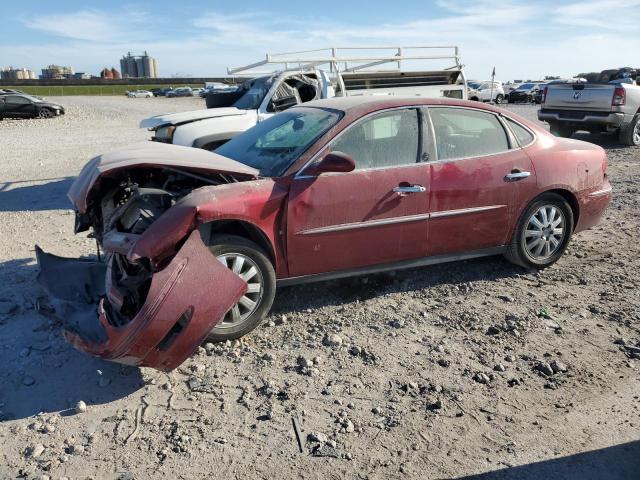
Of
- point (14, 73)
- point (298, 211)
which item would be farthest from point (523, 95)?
point (14, 73)

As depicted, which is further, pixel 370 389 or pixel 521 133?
pixel 521 133

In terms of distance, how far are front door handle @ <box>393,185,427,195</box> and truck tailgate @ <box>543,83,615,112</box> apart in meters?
10.5

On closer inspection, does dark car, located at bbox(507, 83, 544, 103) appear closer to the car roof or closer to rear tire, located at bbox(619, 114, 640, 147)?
rear tire, located at bbox(619, 114, 640, 147)

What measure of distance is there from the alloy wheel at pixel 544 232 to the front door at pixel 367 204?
3.88 feet

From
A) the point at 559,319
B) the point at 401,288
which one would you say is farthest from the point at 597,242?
the point at 401,288

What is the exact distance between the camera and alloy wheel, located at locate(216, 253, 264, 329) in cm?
403

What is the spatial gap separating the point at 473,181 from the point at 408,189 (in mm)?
664

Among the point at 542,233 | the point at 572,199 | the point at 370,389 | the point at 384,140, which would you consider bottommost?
the point at 370,389

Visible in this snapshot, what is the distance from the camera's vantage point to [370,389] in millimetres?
3570

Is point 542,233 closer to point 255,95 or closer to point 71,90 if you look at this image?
point 255,95

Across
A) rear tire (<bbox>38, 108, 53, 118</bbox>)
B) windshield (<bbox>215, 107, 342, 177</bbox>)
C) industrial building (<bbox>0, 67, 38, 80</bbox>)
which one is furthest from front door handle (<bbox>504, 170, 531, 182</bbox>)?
industrial building (<bbox>0, 67, 38, 80</bbox>)

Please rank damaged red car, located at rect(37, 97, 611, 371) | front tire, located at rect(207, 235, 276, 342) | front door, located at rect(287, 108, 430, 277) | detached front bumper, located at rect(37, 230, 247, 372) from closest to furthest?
detached front bumper, located at rect(37, 230, 247, 372), damaged red car, located at rect(37, 97, 611, 371), front tire, located at rect(207, 235, 276, 342), front door, located at rect(287, 108, 430, 277)

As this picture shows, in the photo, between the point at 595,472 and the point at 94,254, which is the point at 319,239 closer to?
the point at 595,472

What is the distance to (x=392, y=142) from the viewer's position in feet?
15.4
